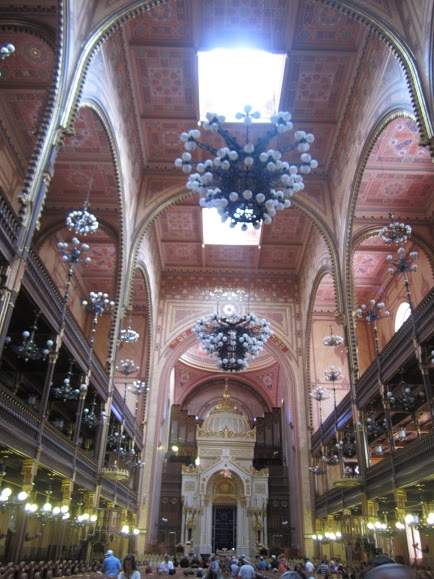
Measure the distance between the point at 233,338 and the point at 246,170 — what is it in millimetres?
6427

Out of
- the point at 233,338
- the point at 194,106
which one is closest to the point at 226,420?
the point at 233,338

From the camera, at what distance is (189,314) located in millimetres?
Answer: 21781

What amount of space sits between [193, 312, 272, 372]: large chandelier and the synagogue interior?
7 cm

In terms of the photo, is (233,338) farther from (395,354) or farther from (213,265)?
(213,265)

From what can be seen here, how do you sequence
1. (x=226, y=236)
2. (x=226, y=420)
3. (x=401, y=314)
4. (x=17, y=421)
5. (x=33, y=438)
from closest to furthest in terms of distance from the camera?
1. (x=17, y=421)
2. (x=33, y=438)
3. (x=401, y=314)
4. (x=226, y=236)
5. (x=226, y=420)

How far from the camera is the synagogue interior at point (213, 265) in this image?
28.9ft

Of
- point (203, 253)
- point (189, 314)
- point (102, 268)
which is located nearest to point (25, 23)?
point (102, 268)

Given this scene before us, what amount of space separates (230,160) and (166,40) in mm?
6819

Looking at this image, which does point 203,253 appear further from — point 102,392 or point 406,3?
point 406,3

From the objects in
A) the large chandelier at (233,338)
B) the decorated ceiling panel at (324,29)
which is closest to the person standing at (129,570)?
the large chandelier at (233,338)

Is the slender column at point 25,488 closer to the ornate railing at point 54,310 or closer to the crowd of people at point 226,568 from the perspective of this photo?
the crowd of people at point 226,568

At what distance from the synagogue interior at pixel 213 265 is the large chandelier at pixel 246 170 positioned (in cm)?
4

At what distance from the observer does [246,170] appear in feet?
25.8

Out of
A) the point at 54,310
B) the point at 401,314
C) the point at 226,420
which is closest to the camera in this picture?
the point at 54,310
